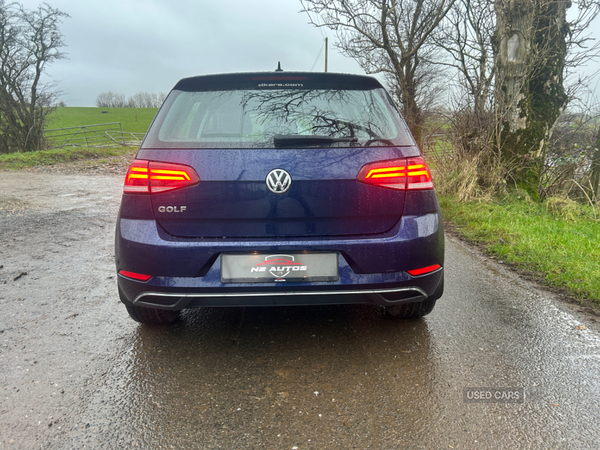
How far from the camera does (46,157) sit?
1731cm

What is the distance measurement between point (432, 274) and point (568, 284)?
2.07 meters

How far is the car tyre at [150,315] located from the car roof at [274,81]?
4.63 ft

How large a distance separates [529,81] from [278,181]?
22.9 ft

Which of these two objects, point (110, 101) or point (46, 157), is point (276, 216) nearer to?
point (46, 157)

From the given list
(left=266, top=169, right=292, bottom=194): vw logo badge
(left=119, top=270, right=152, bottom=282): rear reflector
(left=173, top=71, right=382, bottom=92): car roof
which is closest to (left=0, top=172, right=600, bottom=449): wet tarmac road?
(left=119, top=270, right=152, bottom=282): rear reflector

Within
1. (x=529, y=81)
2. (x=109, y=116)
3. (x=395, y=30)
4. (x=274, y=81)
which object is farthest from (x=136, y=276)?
(x=109, y=116)

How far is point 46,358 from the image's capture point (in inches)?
102

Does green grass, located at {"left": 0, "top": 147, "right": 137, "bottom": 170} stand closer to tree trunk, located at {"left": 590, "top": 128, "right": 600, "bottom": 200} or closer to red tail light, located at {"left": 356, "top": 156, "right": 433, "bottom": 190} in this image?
red tail light, located at {"left": 356, "top": 156, "right": 433, "bottom": 190}

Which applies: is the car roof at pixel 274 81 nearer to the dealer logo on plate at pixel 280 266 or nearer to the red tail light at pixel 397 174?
the red tail light at pixel 397 174

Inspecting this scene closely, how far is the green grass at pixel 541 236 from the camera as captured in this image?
3.94m

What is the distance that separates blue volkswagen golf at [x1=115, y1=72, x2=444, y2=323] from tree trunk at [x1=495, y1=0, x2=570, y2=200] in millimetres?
5888

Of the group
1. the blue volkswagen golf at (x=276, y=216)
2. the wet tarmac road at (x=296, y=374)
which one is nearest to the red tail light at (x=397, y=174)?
the blue volkswagen golf at (x=276, y=216)

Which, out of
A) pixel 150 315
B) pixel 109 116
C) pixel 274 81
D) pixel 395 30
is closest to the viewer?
pixel 274 81

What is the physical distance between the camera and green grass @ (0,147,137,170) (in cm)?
1602
